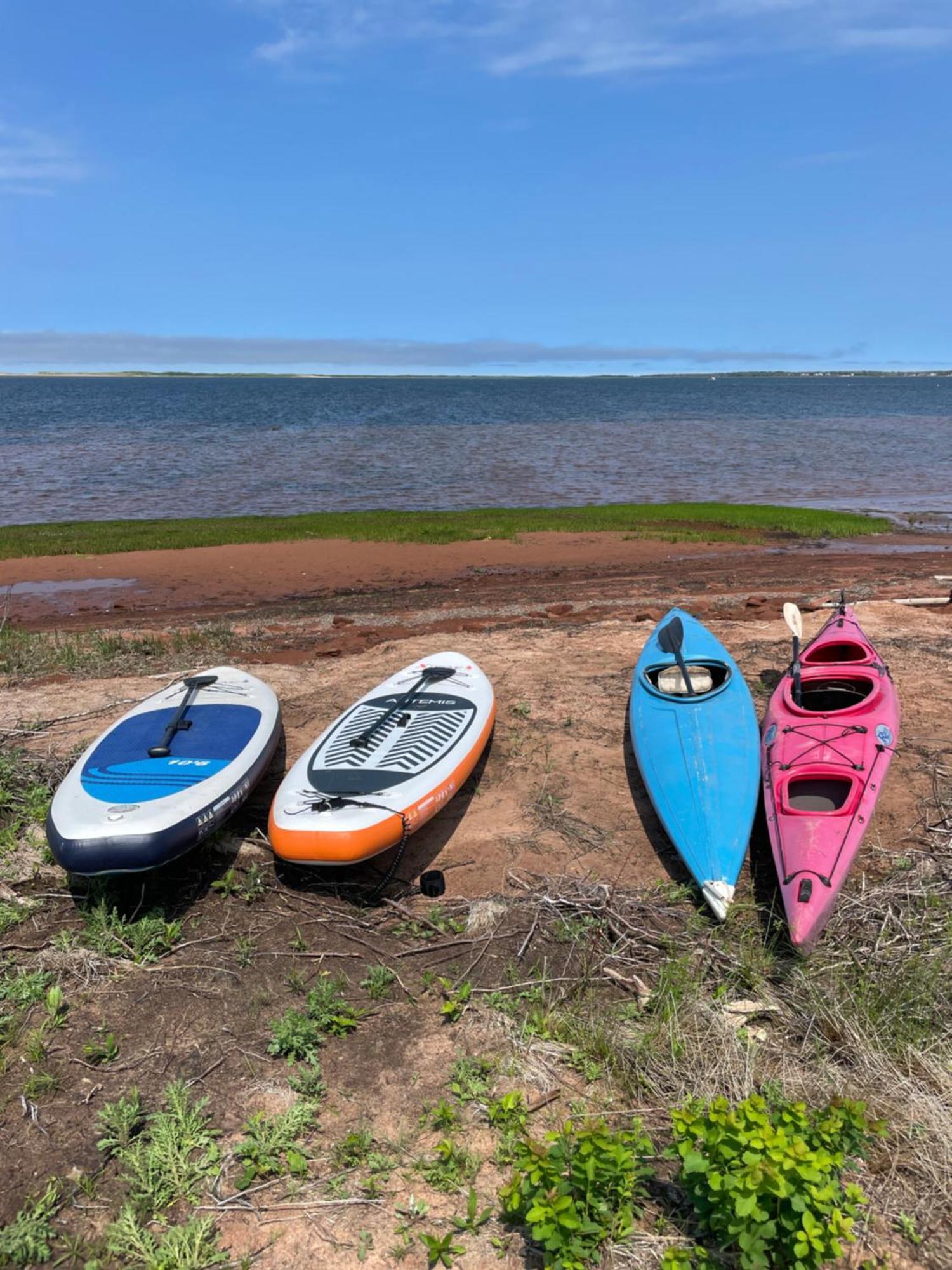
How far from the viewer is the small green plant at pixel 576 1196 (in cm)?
255

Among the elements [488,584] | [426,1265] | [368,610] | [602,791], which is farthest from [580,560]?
[426,1265]

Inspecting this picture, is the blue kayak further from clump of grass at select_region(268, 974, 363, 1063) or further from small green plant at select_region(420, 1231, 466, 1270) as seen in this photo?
small green plant at select_region(420, 1231, 466, 1270)

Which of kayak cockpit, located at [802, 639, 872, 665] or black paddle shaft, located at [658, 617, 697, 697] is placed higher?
black paddle shaft, located at [658, 617, 697, 697]

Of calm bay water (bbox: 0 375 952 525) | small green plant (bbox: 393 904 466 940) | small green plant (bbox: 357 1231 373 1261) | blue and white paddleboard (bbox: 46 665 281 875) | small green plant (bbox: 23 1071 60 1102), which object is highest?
blue and white paddleboard (bbox: 46 665 281 875)

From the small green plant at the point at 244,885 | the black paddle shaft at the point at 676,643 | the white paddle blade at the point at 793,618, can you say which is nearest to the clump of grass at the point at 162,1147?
the small green plant at the point at 244,885

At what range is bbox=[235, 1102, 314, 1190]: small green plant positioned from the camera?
3041 mm

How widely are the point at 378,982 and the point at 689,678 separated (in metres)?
3.61

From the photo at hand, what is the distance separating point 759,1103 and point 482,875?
2.52m

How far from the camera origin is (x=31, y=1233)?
2775mm

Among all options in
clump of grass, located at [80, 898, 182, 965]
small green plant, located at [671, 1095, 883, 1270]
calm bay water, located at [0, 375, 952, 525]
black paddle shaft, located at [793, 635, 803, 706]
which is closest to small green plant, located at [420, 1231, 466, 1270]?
small green plant, located at [671, 1095, 883, 1270]

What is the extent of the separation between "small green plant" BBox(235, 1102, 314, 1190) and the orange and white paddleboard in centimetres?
151

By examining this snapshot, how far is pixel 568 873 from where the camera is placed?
5035 mm

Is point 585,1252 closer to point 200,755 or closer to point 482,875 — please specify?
point 482,875

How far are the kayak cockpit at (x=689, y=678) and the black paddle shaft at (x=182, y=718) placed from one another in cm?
352
